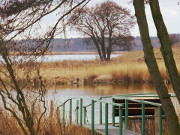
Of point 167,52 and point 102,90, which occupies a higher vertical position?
point 167,52

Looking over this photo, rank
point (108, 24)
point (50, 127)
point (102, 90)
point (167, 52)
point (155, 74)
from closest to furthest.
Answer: point (167, 52) → point (155, 74) → point (50, 127) → point (102, 90) → point (108, 24)

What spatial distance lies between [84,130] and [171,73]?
3.97 meters

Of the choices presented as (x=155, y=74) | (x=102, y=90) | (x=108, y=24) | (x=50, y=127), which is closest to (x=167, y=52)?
(x=155, y=74)

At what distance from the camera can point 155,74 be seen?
6.07 metres

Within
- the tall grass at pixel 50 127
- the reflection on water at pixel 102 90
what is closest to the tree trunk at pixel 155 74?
the tall grass at pixel 50 127

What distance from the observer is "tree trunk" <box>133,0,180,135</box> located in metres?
5.93

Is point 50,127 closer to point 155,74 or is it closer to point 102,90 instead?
point 155,74

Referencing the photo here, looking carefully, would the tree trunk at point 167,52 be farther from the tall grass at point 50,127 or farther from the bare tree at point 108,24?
the bare tree at point 108,24

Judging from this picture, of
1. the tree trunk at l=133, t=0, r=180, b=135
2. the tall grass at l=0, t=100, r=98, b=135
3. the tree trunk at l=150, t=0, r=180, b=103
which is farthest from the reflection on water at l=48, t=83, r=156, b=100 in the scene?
the tree trunk at l=150, t=0, r=180, b=103

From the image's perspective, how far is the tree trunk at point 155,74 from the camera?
593cm

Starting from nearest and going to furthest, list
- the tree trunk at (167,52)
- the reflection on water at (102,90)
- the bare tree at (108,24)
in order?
the tree trunk at (167,52) < the reflection on water at (102,90) < the bare tree at (108,24)

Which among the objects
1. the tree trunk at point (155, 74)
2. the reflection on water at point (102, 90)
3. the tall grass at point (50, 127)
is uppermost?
the tree trunk at point (155, 74)

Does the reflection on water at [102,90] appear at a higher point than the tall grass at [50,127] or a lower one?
lower

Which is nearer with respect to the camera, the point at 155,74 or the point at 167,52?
the point at 167,52
